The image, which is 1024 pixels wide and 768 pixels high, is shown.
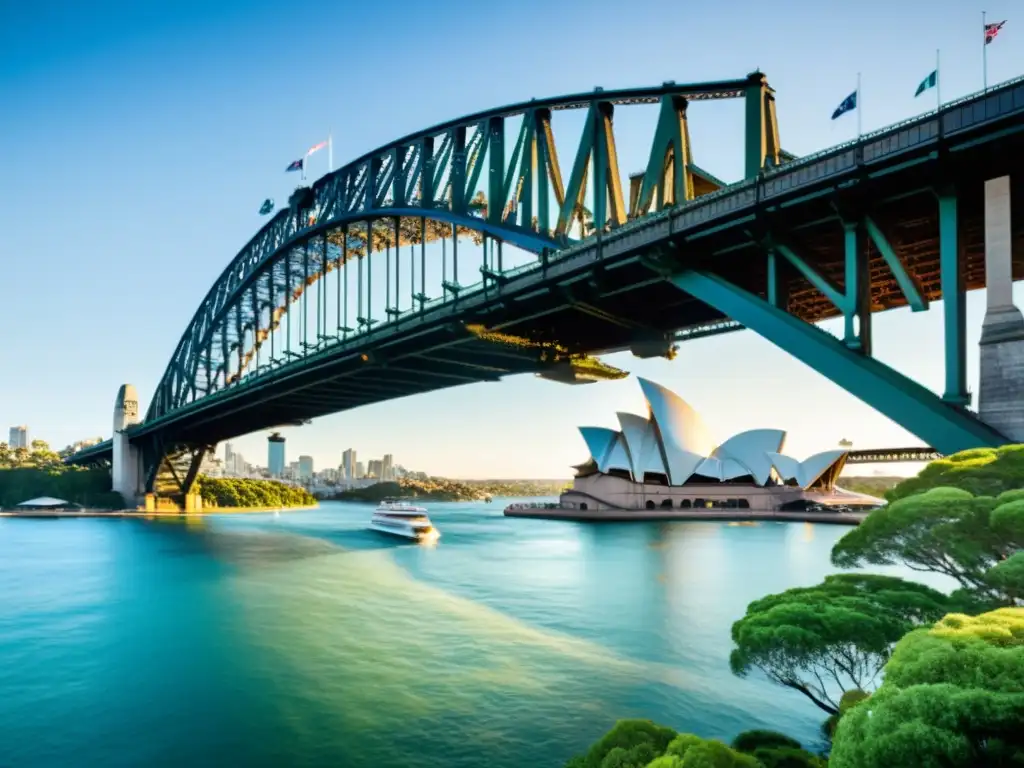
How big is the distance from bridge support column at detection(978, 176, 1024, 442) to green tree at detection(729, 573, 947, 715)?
403 centimetres

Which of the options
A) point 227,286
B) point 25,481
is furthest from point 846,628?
point 25,481

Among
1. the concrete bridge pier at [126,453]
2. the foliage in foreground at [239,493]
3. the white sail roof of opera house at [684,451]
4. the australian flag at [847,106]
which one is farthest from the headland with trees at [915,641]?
the foliage in foreground at [239,493]

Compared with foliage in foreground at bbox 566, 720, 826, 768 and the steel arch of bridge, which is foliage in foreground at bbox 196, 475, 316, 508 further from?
foliage in foreground at bbox 566, 720, 826, 768

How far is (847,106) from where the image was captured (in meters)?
18.0

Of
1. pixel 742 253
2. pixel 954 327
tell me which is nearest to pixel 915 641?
pixel 954 327

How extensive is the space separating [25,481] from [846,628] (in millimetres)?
104931

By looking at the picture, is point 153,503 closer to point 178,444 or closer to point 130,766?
point 178,444

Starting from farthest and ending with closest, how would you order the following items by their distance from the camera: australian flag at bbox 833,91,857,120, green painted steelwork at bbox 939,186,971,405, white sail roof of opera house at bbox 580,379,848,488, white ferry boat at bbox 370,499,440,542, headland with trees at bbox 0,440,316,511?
1. headland with trees at bbox 0,440,316,511
2. white sail roof of opera house at bbox 580,379,848,488
3. white ferry boat at bbox 370,499,440,542
4. australian flag at bbox 833,91,857,120
5. green painted steelwork at bbox 939,186,971,405

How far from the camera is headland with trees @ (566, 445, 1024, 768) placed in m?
4.79

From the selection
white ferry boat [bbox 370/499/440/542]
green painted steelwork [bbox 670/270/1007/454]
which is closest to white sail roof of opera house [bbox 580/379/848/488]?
white ferry boat [bbox 370/499/440/542]

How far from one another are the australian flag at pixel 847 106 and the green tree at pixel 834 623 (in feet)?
39.2

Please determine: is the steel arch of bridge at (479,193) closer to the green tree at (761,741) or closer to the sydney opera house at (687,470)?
the green tree at (761,741)

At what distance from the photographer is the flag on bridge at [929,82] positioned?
51.4 feet

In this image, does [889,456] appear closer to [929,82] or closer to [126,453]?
[126,453]
